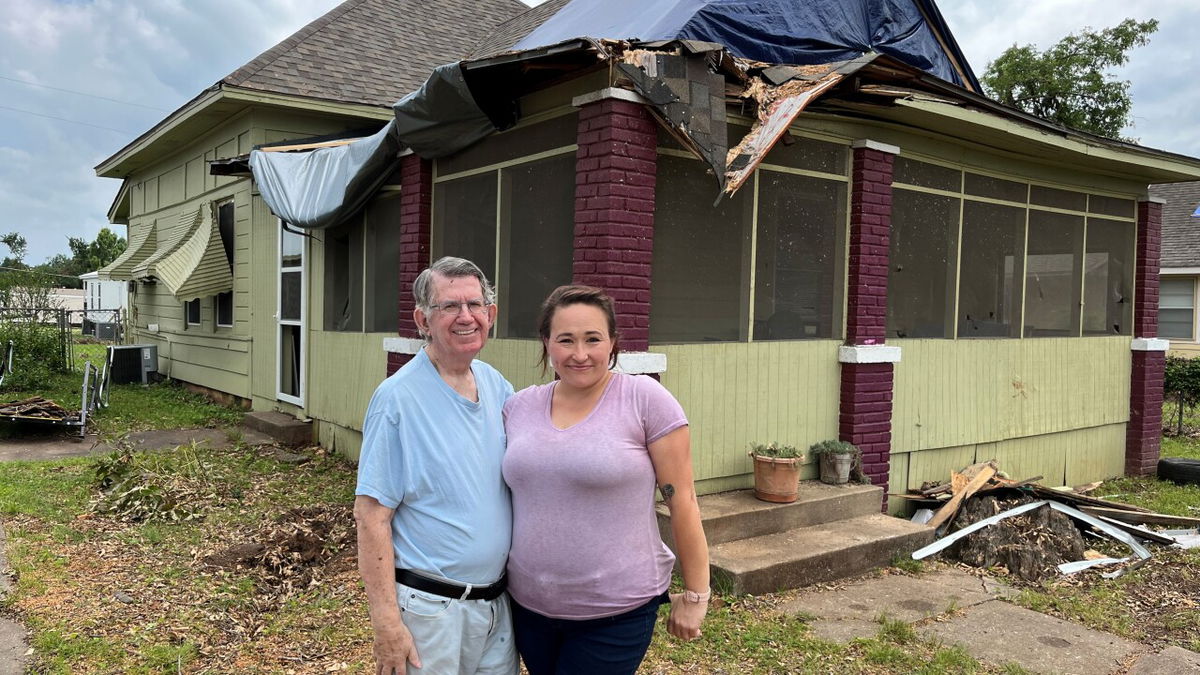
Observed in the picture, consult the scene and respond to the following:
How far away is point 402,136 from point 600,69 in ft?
6.92

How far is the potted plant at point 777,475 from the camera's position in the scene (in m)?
5.65

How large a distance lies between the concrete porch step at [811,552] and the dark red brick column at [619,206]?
1.50m

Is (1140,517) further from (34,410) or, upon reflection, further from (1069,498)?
(34,410)

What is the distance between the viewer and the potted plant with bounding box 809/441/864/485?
630cm

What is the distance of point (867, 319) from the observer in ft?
21.4

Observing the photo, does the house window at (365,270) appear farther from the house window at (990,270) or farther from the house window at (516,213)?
the house window at (990,270)

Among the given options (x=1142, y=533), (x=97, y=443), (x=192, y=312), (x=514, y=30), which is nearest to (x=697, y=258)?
(x=1142, y=533)

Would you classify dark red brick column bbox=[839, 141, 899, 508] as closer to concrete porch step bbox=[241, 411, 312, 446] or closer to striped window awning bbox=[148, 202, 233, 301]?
concrete porch step bbox=[241, 411, 312, 446]

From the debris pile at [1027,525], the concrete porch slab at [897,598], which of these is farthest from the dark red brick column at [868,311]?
the concrete porch slab at [897,598]

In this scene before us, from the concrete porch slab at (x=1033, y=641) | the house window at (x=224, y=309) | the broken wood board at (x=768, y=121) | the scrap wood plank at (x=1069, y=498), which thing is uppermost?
the broken wood board at (x=768, y=121)

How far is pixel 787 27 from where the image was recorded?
6.51 metres

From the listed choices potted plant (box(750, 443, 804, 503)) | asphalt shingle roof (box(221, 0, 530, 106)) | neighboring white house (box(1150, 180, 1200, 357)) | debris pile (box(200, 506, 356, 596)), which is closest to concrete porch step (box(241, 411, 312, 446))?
debris pile (box(200, 506, 356, 596))

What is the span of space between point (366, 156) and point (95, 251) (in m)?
72.4

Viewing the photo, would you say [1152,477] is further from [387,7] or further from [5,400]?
[5,400]
